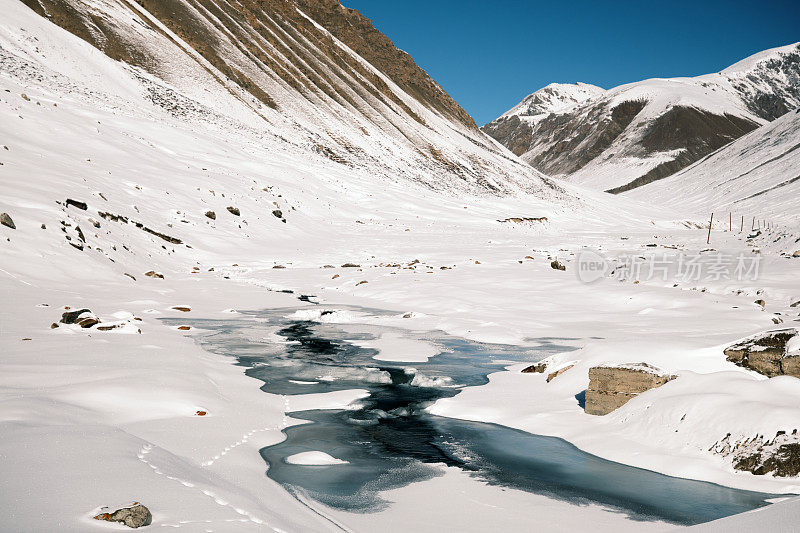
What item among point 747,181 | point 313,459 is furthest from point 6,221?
point 747,181

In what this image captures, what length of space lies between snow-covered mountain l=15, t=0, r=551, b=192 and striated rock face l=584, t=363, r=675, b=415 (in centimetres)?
4677

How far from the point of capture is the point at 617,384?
274 inches

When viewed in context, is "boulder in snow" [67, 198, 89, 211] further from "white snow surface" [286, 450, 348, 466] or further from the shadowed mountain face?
the shadowed mountain face

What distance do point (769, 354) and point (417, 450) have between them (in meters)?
4.69

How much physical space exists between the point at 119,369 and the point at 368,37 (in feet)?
377

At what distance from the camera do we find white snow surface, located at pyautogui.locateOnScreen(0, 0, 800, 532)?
13.8 feet

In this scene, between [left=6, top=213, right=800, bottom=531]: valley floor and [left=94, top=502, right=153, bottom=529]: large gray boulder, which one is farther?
[left=6, top=213, right=800, bottom=531]: valley floor

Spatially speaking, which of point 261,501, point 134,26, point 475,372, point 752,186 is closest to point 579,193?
point 752,186

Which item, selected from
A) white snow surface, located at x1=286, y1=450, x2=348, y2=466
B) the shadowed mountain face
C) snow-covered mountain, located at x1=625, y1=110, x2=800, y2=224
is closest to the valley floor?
white snow surface, located at x1=286, y1=450, x2=348, y2=466

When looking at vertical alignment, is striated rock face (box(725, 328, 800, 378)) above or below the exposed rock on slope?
above

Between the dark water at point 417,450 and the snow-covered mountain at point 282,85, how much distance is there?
43442 millimetres

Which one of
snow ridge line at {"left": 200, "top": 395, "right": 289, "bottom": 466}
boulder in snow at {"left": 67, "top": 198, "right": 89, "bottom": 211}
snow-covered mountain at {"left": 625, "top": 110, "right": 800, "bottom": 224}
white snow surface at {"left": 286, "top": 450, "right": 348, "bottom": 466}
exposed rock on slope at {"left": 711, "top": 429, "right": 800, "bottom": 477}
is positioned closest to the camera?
snow ridge line at {"left": 200, "top": 395, "right": 289, "bottom": 466}

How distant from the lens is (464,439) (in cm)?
635

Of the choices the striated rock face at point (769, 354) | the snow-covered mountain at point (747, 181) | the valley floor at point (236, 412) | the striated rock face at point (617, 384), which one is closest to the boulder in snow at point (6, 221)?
the valley floor at point (236, 412)
